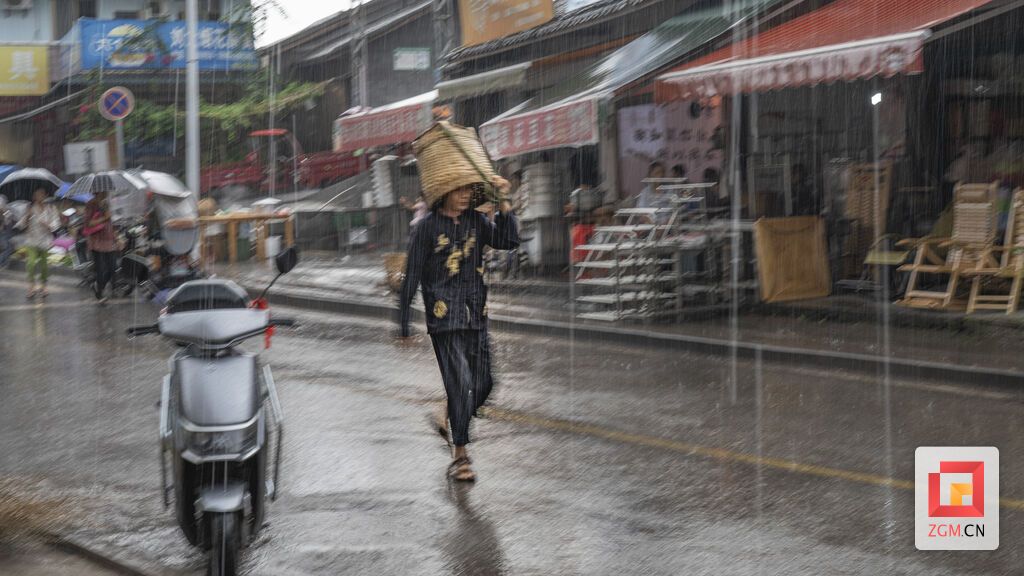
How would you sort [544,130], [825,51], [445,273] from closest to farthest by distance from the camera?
[445,273] < [825,51] < [544,130]

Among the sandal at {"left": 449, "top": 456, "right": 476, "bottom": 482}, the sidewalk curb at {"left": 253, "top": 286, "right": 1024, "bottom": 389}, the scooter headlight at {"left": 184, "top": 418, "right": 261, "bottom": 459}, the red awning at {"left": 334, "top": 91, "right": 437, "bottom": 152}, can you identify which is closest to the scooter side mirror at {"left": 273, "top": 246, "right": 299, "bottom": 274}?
the scooter headlight at {"left": 184, "top": 418, "right": 261, "bottom": 459}

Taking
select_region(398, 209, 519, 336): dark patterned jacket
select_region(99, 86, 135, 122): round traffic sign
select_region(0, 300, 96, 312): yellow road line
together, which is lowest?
select_region(0, 300, 96, 312): yellow road line

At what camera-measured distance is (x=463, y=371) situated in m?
6.73

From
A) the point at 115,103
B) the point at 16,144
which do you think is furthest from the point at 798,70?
the point at 16,144

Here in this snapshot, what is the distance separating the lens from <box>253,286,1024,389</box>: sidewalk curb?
10047mm

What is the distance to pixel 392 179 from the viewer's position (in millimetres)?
26406

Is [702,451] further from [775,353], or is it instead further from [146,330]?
[775,353]

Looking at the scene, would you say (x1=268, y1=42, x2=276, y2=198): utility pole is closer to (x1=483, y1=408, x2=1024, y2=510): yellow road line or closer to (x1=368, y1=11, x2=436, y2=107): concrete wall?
(x1=368, y1=11, x2=436, y2=107): concrete wall

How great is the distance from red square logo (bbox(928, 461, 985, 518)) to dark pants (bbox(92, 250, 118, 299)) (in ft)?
48.8

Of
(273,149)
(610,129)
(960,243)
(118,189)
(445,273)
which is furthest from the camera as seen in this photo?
(273,149)

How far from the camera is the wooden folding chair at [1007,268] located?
40.3ft

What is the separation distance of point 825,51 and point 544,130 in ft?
13.8

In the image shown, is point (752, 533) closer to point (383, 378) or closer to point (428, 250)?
point (428, 250)
